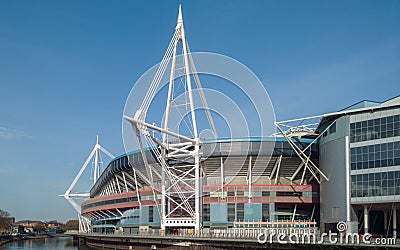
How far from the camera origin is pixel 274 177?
279 ft

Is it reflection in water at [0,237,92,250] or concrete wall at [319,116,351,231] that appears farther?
reflection in water at [0,237,92,250]

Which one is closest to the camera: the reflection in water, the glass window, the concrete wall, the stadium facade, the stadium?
the stadium facade

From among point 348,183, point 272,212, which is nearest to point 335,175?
point 348,183

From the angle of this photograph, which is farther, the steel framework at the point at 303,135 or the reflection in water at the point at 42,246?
the reflection in water at the point at 42,246

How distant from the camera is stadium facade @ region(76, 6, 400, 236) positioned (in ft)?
197

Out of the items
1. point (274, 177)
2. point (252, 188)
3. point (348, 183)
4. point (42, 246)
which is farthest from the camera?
point (42, 246)

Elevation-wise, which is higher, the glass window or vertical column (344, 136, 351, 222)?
vertical column (344, 136, 351, 222)

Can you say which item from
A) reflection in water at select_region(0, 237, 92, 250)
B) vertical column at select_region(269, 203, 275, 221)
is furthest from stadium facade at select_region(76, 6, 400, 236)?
reflection in water at select_region(0, 237, 92, 250)

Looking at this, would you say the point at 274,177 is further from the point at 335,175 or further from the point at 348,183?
the point at 348,183

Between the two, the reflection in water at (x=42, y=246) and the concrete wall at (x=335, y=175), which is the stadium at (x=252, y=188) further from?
the reflection in water at (x=42, y=246)

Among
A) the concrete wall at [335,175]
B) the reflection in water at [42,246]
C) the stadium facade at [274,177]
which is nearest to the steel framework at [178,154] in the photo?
the stadium facade at [274,177]

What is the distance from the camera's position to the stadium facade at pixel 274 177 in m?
60.1

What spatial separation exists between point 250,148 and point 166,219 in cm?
1746

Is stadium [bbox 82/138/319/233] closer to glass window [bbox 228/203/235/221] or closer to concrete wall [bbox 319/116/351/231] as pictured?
glass window [bbox 228/203/235/221]
